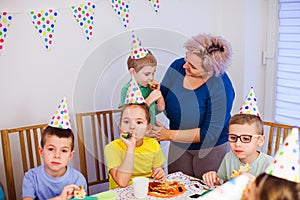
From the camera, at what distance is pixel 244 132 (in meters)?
1.65

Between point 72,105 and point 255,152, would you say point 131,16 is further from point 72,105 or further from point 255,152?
point 255,152

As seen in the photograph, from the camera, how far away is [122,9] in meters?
2.36

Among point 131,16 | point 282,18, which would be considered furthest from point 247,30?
point 131,16

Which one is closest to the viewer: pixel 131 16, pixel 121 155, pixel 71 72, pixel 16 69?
pixel 121 155

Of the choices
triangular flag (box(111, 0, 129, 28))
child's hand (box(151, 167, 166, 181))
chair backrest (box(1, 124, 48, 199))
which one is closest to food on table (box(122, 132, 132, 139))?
child's hand (box(151, 167, 166, 181))

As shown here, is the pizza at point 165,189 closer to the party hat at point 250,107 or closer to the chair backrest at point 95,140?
the party hat at point 250,107

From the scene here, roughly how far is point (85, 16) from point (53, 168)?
96 centimetres

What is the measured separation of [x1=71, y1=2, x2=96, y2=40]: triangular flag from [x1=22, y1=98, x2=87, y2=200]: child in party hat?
0.71m

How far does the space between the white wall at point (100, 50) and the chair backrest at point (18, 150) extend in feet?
0.24

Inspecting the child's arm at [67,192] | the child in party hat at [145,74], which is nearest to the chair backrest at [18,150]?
the child in party hat at [145,74]

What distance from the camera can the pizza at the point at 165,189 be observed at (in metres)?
1.59

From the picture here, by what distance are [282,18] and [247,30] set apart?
0.23 meters

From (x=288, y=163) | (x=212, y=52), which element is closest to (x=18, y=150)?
(x=212, y=52)

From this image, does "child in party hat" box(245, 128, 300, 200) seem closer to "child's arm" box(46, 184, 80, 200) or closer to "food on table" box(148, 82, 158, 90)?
"child's arm" box(46, 184, 80, 200)
